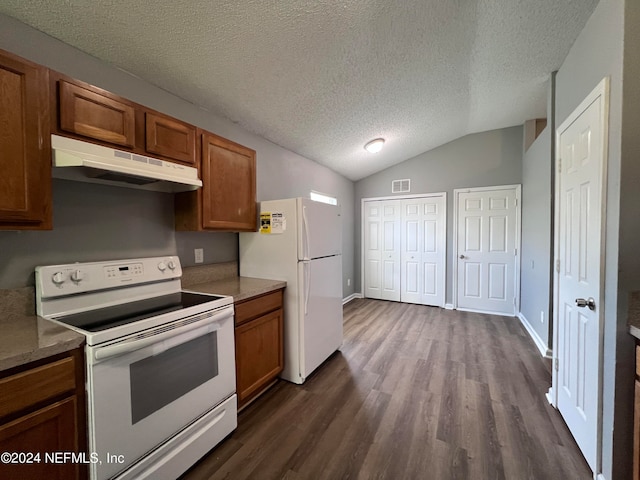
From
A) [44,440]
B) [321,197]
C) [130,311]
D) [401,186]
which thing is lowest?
[44,440]

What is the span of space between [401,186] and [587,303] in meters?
3.73

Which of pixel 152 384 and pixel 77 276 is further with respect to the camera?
pixel 77 276

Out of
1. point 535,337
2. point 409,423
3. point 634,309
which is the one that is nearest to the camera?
point 634,309

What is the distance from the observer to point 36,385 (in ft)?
3.20

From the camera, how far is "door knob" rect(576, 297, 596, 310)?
147 centimetres

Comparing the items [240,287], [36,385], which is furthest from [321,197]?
[36,385]

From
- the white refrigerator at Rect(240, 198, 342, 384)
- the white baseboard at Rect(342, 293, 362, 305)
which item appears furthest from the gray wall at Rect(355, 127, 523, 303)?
the white refrigerator at Rect(240, 198, 342, 384)

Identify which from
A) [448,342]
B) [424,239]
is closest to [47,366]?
[448,342]

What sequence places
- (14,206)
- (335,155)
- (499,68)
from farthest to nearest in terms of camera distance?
(335,155)
(499,68)
(14,206)

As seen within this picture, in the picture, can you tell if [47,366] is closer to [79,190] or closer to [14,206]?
[14,206]

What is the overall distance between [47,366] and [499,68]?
3.84 metres

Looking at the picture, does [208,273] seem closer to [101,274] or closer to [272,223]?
[272,223]

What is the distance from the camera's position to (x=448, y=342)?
128 inches

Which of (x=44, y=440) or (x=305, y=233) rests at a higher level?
(x=305, y=233)
